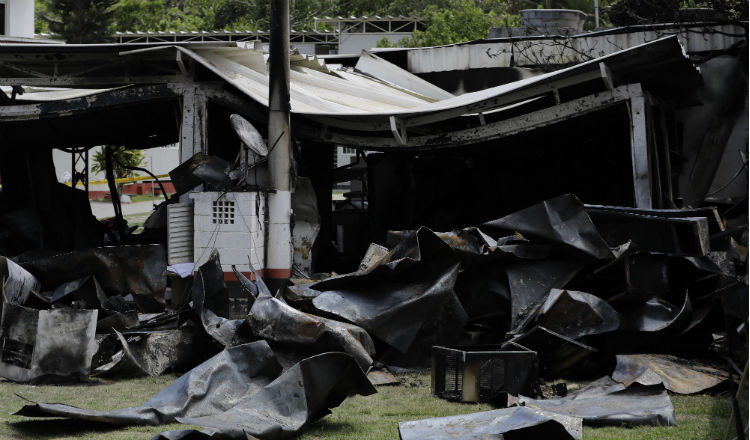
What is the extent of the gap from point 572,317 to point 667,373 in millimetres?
876

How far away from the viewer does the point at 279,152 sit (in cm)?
1131

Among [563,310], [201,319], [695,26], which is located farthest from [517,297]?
[695,26]

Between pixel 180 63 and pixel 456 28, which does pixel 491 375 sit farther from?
pixel 456 28

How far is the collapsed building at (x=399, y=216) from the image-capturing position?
307 inches

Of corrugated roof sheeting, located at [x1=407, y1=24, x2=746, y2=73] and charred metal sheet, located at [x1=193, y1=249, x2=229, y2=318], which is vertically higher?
corrugated roof sheeting, located at [x1=407, y1=24, x2=746, y2=73]

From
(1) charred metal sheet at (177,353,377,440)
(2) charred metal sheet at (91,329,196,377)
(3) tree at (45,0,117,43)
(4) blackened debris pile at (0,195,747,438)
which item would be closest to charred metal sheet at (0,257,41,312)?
(4) blackened debris pile at (0,195,747,438)

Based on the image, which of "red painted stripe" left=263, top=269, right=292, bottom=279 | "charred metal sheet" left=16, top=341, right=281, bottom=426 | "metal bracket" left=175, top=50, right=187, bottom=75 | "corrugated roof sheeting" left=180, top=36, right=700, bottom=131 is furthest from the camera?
"metal bracket" left=175, top=50, right=187, bottom=75

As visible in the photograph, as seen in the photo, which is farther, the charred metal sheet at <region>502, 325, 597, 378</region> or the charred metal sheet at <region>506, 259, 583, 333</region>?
the charred metal sheet at <region>506, 259, 583, 333</region>

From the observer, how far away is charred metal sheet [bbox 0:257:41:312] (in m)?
8.48

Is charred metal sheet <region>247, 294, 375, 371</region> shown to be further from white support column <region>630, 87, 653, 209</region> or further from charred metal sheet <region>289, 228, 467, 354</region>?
white support column <region>630, 87, 653, 209</region>

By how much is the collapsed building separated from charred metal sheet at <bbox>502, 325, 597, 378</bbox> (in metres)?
0.02

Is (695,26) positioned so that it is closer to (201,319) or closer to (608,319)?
(608,319)

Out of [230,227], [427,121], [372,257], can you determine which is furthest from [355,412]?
[427,121]

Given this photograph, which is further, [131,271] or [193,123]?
[193,123]
